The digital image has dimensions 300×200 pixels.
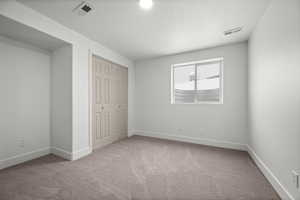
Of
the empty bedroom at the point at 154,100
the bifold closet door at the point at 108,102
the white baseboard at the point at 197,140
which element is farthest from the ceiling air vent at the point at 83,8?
the white baseboard at the point at 197,140

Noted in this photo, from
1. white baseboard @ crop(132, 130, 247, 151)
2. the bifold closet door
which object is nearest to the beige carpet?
white baseboard @ crop(132, 130, 247, 151)

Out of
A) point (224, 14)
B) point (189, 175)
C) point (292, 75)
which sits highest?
point (224, 14)

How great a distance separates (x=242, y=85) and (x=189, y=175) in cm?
231

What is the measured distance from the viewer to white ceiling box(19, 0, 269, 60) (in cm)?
168

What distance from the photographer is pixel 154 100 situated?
12.5ft

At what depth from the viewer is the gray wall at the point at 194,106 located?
280 centimetres

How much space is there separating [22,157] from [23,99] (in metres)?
1.06

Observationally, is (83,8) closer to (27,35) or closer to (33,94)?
(27,35)

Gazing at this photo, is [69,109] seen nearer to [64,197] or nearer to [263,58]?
[64,197]

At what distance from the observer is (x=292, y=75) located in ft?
3.93

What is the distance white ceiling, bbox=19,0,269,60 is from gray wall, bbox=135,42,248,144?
1.57 ft

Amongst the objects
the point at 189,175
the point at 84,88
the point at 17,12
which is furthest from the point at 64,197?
the point at 17,12

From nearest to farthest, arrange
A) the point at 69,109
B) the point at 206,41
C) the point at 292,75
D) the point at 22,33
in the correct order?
the point at 292,75 → the point at 22,33 → the point at 69,109 → the point at 206,41

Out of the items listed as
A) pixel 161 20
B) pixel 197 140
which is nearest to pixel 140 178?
pixel 197 140
